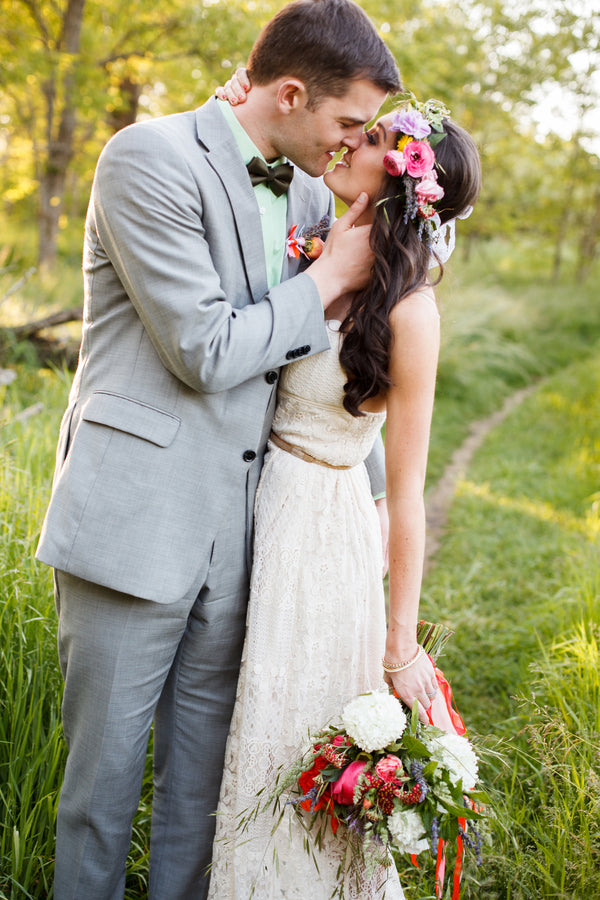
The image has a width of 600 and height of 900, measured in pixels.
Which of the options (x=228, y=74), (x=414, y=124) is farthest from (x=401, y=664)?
(x=228, y=74)

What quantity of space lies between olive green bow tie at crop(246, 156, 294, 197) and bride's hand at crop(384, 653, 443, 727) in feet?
4.36

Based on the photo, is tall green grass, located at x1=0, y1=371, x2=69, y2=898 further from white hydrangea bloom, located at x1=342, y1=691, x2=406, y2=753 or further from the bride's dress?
white hydrangea bloom, located at x1=342, y1=691, x2=406, y2=753

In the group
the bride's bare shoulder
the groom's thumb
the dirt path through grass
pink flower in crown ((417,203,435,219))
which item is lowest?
the dirt path through grass

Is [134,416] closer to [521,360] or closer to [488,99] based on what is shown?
[521,360]

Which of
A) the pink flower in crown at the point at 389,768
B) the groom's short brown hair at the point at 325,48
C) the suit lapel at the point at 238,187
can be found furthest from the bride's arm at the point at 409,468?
the groom's short brown hair at the point at 325,48

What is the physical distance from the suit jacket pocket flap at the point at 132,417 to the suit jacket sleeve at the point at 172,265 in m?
0.12

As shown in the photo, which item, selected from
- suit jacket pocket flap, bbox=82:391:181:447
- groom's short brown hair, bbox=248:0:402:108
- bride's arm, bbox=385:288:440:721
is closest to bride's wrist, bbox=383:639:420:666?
bride's arm, bbox=385:288:440:721

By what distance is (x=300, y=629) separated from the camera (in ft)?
6.43

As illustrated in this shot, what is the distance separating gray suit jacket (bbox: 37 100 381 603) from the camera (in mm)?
1591

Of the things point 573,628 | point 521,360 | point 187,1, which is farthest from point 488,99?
point 573,628

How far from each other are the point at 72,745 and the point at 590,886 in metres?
1.54

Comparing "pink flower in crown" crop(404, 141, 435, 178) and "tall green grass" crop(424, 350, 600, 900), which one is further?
"tall green grass" crop(424, 350, 600, 900)

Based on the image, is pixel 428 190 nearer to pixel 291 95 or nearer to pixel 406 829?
pixel 291 95

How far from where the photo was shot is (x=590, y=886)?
205 centimetres
